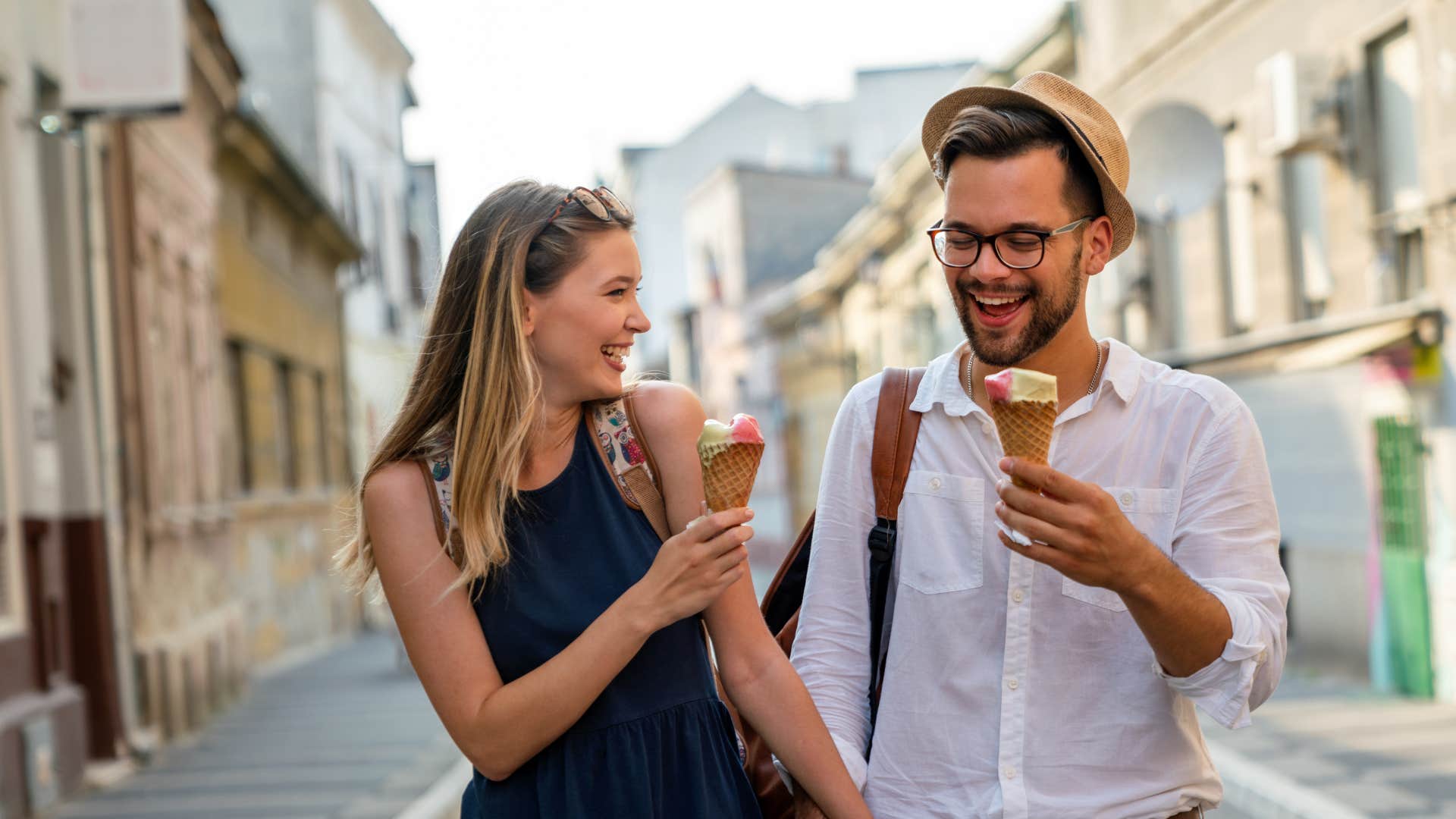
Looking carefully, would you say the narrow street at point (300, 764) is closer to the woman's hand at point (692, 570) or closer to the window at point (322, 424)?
the woman's hand at point (692, 570)

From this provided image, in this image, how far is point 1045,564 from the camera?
8.63 ft

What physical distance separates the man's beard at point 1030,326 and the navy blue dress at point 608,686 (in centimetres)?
71

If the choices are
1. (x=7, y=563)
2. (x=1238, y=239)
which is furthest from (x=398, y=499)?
(x=1238, y=239)

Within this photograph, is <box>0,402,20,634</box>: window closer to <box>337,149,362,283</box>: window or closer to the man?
the man

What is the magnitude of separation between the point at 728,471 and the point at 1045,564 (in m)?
0.56

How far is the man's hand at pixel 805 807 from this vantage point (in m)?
2.84

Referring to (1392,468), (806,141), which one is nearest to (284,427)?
(1392,468)

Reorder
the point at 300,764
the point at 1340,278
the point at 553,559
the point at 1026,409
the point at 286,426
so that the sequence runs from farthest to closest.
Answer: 1. the point at 286,426
2. the point at 1340,278
3. the point at 300,764
4. the point at 553,559
5. the point at 1026,409

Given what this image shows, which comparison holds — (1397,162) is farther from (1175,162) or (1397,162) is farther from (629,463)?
(629,463)

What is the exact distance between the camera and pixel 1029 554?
236cm

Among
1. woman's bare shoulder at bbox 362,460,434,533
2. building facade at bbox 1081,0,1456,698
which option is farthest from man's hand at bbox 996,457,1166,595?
building facade at bbox 1081,0,1456,698

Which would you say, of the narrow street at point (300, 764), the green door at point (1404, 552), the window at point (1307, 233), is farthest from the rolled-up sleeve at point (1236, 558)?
the window at point (1307, 233)

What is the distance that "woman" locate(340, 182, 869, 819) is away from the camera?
9.04ft

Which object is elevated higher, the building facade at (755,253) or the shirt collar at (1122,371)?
the building facade at (755,253)
